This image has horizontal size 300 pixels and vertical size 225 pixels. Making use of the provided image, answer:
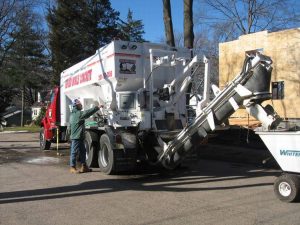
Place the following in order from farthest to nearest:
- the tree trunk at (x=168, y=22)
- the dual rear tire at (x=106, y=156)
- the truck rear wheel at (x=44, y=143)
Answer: the tree trunk at (x=168, y=22)
the truck rear wheel at (x=44, y=143)
the dual rear tire at (x=106, y=156)

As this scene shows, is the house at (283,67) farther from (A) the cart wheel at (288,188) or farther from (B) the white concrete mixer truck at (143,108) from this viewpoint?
(A) the cart wheel at (288,188)

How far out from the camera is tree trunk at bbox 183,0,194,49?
62.0ft

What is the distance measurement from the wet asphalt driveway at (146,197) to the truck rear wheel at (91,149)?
76cm

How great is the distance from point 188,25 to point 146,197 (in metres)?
12.3

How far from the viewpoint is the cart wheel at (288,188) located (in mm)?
7479

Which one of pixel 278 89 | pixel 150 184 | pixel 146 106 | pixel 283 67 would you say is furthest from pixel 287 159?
pixel 278 89

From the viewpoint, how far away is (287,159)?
24.9ft

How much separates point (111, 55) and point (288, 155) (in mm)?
5259

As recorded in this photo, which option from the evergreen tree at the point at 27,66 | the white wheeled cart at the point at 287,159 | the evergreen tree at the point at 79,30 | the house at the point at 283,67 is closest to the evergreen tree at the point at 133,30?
the evergreen tree at the point at 79,30

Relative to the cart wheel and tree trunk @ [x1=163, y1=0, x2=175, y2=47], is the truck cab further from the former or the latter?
the cart wheel

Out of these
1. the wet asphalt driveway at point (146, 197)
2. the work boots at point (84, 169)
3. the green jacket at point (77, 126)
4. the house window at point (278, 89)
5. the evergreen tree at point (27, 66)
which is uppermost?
the evergreen tree at point (27, 66)

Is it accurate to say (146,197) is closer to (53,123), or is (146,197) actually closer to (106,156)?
(106,156)

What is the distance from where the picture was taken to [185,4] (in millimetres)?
19688

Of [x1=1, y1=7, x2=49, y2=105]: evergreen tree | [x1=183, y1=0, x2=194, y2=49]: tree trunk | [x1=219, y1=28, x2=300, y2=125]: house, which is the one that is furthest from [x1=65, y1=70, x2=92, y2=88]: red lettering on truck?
[x1=1, y1=7, x2=49, y2=105]: evergreen tree
